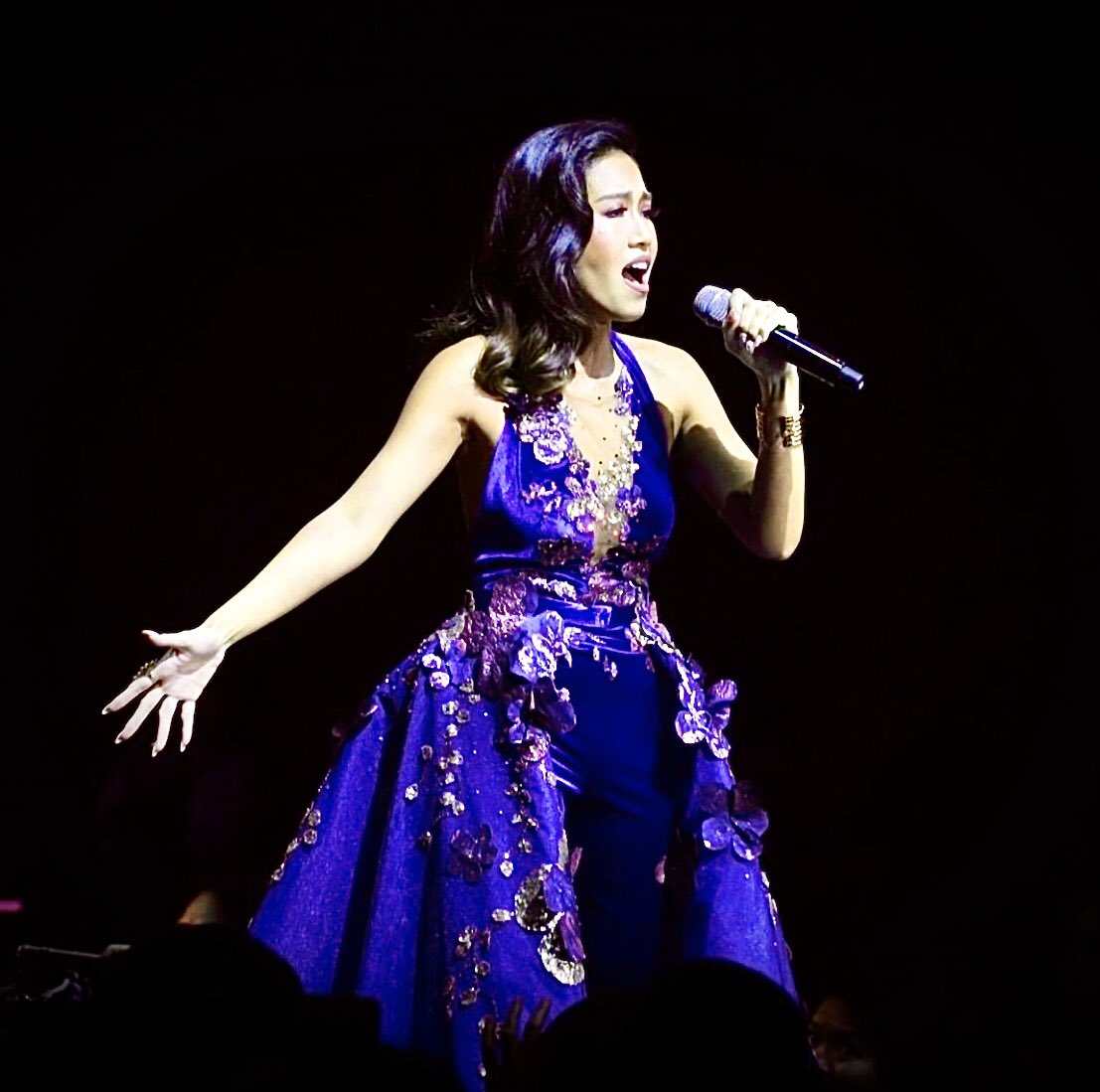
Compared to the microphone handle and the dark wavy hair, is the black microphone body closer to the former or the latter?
the microphone handle

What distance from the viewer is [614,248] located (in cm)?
287

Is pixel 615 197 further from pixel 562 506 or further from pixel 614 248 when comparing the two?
pixel 562 506

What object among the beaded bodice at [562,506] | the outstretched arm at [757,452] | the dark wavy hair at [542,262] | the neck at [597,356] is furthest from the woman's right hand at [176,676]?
the outstretched arm at [757,452]

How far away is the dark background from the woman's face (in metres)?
0.85

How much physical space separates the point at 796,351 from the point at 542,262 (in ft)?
1.49

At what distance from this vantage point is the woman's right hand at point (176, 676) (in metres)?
2.52

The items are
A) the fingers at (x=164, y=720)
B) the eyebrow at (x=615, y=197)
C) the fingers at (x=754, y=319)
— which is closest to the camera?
the fingers at (x=164, y=720)

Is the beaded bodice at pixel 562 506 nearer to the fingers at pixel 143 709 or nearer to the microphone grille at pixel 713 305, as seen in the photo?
the microphone grille at pixel 713 305

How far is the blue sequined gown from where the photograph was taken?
262cm

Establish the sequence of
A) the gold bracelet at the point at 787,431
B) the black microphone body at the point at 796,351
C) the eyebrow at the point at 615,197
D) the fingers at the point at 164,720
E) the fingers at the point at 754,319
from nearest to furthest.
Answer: the fingers at the point at 164,720, the black microphone body at the point at 796,351, the fingers at the point at 754,319, the gold bracelet at the point at 787,431, the eyebrow at the point at 615,197

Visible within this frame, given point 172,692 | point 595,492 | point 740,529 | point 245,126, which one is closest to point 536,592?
point 595,492

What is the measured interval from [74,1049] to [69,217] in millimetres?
2361

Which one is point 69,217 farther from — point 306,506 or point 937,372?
point 937,372

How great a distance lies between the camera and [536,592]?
9.06 feet
